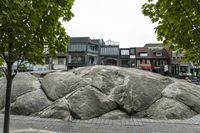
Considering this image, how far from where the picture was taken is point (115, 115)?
40.2 feet

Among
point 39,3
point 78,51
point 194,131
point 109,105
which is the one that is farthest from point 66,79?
point 78,51

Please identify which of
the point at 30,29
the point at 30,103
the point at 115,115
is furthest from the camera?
the point at 30,103

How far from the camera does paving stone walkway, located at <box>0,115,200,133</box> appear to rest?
9.50m

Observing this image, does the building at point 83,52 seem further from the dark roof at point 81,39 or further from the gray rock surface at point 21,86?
the gray rock surface at point 21,86

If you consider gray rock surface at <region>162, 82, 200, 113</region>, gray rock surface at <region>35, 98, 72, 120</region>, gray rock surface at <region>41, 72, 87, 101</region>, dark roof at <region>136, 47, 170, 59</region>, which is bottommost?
gray rock surface at <region>35, 98, 72, 120</region>

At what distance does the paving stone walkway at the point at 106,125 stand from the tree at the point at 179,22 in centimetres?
450

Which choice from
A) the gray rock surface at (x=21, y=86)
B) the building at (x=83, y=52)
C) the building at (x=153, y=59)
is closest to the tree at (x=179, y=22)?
the gray rock surface at (x=21, y=86)

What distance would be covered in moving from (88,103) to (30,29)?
729 cm

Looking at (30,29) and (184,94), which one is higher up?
(30,29)

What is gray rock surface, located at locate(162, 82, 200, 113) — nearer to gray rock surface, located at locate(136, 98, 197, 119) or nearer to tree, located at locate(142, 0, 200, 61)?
gray rock surface, located at locate(136, 98, 197, 119)

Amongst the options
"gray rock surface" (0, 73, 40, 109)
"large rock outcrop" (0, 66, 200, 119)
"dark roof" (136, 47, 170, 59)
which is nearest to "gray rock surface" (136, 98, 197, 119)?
"large rock outcrop" (0, 66, 200, 119)

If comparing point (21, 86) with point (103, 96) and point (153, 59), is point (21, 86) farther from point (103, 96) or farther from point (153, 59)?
point (153, 59)

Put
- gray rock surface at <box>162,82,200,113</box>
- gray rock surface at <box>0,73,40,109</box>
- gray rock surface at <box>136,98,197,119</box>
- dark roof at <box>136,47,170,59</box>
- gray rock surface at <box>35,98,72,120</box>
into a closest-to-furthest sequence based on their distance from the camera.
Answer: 1. gray rock surface at <box>35,98,72,120</box>
2. gray rock surface at <box>136,98,197,119</box>
3. gray rock surface at <box>162,82,200,113</box>
4. gray rock surface at <box>0,73,40,109</box>
5. dark roof at <box>136,47,170,59</box>

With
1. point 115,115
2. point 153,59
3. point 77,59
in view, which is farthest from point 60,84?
point 153,59
